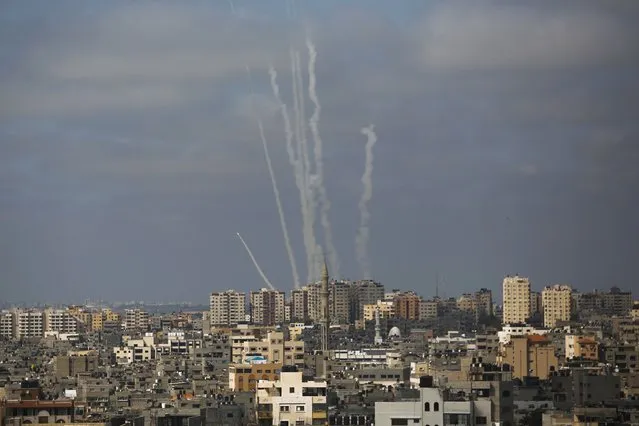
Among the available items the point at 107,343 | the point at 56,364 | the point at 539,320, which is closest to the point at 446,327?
the point at 539,320

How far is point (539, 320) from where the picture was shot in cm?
9894

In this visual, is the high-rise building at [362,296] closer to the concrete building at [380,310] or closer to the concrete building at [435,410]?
the concrete building at [380,310]

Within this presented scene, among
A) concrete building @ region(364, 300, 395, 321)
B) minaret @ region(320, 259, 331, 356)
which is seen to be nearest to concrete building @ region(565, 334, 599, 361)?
minaret @ region(320, 259, 331, 356)

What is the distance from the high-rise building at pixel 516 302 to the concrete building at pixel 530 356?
3434cm

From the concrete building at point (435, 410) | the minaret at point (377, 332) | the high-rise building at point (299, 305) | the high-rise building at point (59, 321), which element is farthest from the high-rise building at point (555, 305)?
the concrete building at point (435, 410)

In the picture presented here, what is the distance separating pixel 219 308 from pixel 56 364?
2319 inches

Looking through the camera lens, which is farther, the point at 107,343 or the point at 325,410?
the point at 107,343

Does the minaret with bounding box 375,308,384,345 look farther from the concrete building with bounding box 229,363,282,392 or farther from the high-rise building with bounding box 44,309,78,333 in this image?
the concrete building with bounding box 229,363,282,392

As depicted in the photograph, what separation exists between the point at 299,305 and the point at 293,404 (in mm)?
77837

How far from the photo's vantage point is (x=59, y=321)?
432 ft

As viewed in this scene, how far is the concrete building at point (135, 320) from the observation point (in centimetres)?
13075

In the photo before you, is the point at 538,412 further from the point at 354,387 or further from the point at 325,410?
the point at 354,387

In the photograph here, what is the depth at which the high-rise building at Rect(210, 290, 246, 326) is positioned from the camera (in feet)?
424

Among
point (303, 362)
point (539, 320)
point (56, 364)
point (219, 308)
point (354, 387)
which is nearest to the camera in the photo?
point (354, 387)
